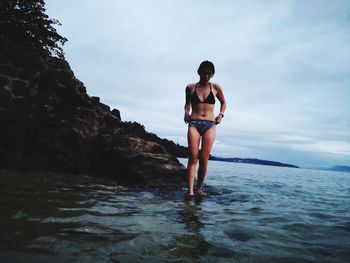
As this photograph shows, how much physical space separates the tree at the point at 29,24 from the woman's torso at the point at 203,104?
9483mm

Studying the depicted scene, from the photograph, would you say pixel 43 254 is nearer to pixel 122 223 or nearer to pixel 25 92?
pixel 122 223

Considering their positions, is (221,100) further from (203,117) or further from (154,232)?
(154,232)

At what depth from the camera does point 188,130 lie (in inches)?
247

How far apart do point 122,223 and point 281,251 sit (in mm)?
1565

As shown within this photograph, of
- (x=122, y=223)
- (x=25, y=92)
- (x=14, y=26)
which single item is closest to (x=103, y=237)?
(x=122, y=223)

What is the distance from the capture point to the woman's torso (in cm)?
634

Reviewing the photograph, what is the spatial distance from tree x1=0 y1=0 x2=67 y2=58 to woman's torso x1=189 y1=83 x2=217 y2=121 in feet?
31.1

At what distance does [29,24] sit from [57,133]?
8.84 meters

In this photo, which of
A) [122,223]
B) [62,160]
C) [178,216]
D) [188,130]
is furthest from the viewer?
[62,160]

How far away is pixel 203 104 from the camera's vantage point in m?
6.36

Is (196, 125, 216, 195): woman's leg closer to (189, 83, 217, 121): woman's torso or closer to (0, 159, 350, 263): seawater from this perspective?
(189, 83, 217, 121): woman's torso

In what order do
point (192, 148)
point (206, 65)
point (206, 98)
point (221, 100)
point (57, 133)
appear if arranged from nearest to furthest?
point (192, 148), point (206, 65), point (206, 98), point (221, 100), point (57, 133)

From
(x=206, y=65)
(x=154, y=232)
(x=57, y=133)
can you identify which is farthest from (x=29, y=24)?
(x=154, y=232)

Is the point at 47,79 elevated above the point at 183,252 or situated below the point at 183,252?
above
